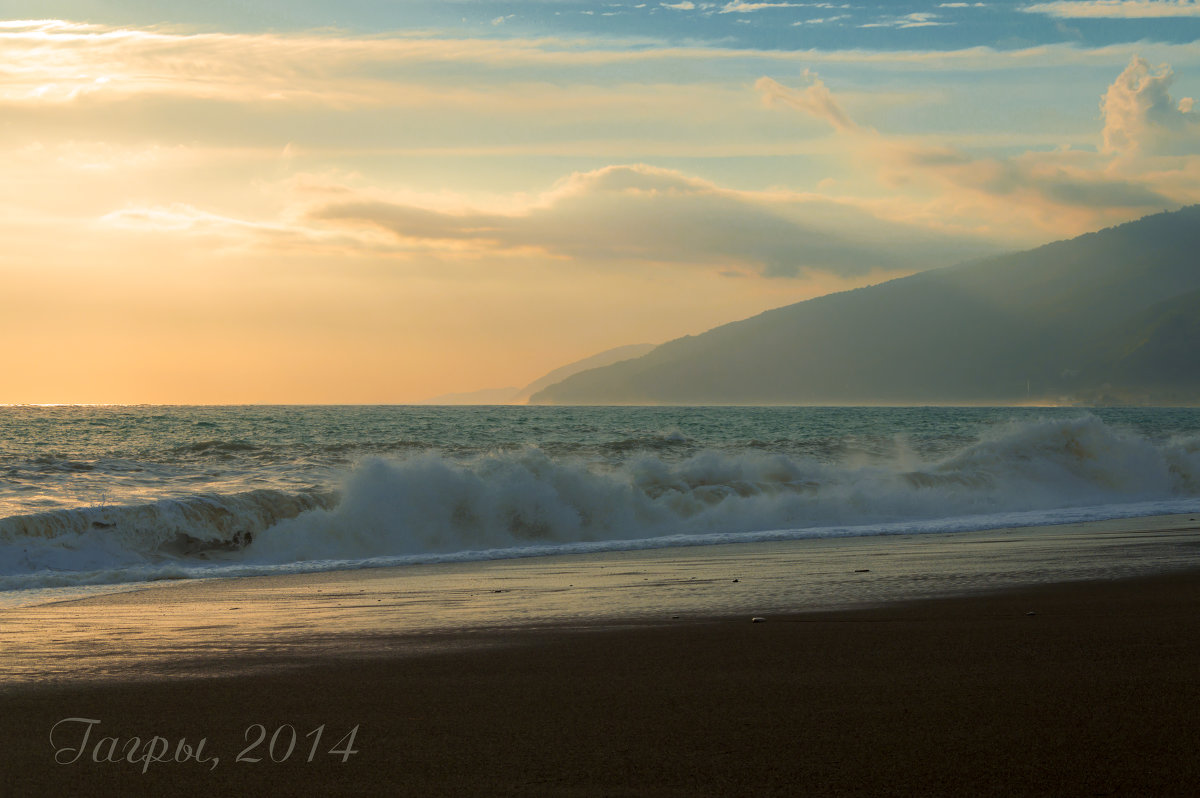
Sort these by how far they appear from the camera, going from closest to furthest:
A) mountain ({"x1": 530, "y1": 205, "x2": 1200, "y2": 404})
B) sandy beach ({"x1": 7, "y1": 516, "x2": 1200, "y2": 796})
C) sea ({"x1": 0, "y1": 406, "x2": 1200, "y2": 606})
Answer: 1. sandy beach ({"x1": 7, "y1": 516, "x2": 1200, "y2": 796})
2. sea ({"x1": 0, "y1": 406, "x2": 1200, "y2": 606})
3. mountain ({"x1": 530, "y1": 205, "x2": 1200, "y2": 404})

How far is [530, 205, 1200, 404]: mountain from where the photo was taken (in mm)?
166500

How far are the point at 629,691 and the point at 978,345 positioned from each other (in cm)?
19006

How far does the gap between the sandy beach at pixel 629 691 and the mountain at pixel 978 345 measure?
564 feet

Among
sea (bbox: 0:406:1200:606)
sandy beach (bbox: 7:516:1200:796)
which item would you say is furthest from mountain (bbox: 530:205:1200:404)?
sandy beach (bbox: 7:516:1200:796)

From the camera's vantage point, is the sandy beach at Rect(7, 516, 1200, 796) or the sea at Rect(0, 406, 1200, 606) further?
the sea at Rect(0, 406, 1200, 606)

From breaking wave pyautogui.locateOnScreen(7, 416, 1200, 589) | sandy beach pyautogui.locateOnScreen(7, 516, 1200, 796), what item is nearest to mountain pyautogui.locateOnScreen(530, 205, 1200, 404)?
breaking wave pyautogui.locateOnScreen(7, 416, 1200, 589)

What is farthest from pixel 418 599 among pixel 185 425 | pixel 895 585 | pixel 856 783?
pixel 185 425

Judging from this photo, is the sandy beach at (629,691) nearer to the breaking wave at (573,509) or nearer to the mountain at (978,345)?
the breaking wave at (573,509)

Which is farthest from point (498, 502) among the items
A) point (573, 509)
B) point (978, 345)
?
point (978, 345)

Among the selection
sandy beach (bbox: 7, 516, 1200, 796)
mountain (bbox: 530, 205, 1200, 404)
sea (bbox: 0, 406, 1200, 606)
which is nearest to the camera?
sandy beach (bbox: 7, 516, 1200, 796)

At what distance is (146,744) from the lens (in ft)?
13.1

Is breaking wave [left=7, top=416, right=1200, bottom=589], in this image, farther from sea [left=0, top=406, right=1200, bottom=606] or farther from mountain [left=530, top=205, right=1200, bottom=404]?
mountain [left=530, top=205, right=1200, bottom=404]

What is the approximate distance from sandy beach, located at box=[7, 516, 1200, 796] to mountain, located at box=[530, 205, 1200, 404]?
172 metres

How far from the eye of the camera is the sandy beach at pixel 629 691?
11.4 feet
